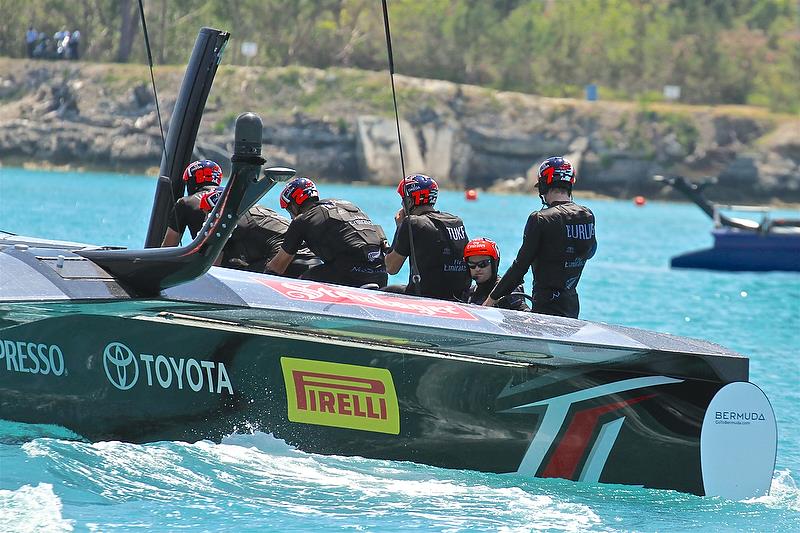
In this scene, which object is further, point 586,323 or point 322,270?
point 322,270

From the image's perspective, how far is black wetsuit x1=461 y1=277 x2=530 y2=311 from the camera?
27.2 ft

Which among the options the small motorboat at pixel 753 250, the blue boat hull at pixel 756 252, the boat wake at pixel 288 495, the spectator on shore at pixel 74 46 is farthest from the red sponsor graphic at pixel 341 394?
the spectator on shore at pixel 74 46

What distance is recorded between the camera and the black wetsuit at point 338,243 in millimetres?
8586

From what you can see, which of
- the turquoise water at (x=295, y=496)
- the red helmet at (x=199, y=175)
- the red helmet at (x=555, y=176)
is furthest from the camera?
the red helmet at (x=199, y=175)

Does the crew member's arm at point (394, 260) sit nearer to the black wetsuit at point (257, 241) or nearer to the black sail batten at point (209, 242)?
the black wetsuit at point (257, 241)

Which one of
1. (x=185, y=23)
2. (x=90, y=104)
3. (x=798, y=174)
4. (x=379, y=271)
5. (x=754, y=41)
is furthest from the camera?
(x=754, y=41)

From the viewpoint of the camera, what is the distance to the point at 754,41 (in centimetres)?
8425

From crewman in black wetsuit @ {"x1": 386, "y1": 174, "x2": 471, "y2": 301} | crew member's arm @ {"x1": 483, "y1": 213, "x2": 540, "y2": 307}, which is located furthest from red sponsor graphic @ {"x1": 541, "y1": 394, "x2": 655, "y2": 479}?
crewman in black wetsuit @ {"x1": 386, "y1": 174, "x2": 471, "y2": 301}

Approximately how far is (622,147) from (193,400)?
54.0 meters

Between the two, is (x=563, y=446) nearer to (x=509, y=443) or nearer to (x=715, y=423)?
(x=509, y=443)

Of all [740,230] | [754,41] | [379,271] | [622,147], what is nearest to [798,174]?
[622,147]

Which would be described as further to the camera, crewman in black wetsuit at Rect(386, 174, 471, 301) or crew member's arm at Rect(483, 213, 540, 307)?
crewman in black wetsuit at Rect(386, 174, 471, 301)

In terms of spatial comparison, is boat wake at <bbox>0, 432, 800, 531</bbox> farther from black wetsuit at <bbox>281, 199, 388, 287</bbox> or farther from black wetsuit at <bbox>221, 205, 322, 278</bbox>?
black wetsuit at <bbox>221, 205, 322, 278</bbox>

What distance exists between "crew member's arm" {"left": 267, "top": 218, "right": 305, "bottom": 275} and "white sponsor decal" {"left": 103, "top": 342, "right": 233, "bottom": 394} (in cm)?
207
